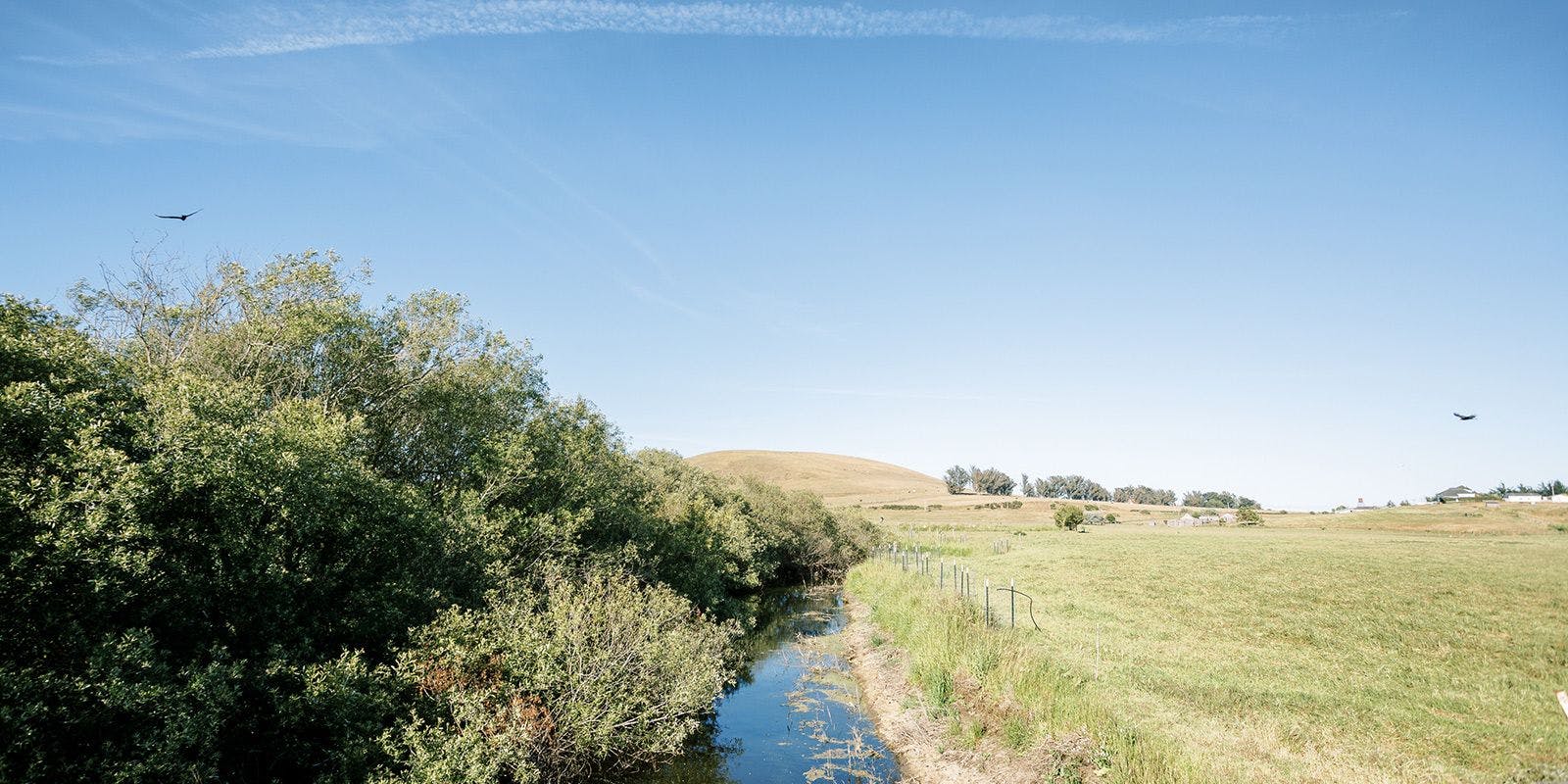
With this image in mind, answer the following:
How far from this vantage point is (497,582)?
20641mm

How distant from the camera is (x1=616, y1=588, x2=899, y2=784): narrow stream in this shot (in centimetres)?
1870

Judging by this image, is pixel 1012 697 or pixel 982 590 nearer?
pixel 1012 697

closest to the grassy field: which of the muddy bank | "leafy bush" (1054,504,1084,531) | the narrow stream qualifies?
the muddy bank

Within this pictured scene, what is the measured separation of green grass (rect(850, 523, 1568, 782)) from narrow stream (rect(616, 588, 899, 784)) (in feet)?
12.1

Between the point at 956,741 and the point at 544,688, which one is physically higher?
the point at 544,688

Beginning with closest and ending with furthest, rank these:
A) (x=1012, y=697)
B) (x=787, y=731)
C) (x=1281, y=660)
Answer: (x=1012, y=697), (x=787, y=731), (x=1281, y=660)

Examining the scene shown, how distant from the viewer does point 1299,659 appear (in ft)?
77.4

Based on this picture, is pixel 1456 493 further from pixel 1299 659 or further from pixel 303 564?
pixel 303 564

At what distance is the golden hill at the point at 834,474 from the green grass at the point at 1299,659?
9896 centimetres

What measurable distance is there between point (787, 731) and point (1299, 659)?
18.6m

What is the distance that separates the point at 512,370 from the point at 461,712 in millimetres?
15840

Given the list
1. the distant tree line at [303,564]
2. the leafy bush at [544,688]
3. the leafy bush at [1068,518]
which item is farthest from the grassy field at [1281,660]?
the leafy bush at [1068,518]

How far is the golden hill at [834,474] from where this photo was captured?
148 m

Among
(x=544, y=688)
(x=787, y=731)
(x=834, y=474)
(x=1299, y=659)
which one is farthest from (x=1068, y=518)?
(x=544, y=688)
